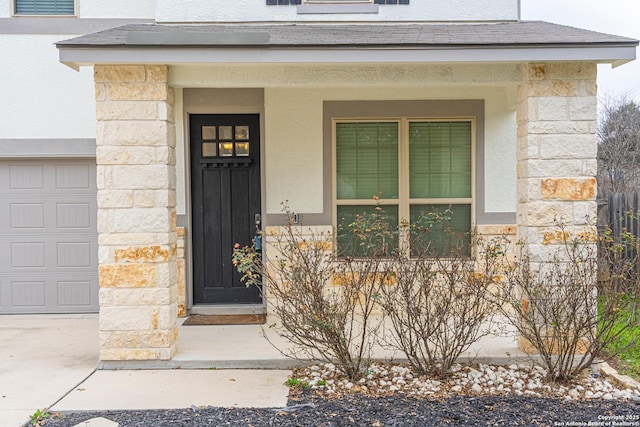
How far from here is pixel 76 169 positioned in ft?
27.4

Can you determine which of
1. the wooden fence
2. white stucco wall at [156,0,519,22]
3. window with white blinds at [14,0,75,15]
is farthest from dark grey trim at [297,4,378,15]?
the wooden fence

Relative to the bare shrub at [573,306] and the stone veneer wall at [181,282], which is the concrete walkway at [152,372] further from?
the stone veneer wall at [181,282]

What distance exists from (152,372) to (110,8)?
506cm

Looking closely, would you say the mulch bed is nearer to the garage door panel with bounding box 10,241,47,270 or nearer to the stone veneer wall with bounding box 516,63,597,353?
the stone veneer wall with bounding box 516,63,597,353

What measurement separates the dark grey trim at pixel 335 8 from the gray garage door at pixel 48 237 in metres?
Answer: 3.61

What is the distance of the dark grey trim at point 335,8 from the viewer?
24.5 ft

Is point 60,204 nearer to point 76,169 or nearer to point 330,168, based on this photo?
point 76,169

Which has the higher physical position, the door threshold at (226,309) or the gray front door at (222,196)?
the gray front door at (222,196)

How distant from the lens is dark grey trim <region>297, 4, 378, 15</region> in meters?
7.48

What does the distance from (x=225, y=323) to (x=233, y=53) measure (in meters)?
3.48

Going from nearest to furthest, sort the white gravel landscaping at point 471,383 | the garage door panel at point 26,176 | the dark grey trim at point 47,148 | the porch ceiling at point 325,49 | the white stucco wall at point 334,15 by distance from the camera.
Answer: the white gravel landscaping at point 471,383 → the porch ceiling at point 325,49 → the white stucco wall at point 334,15 → the dark grey trim at point 47,148 → the garage door panel at point 26,176

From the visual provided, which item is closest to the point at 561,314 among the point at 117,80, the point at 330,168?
the point at 330,168

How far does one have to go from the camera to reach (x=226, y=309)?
8094mm

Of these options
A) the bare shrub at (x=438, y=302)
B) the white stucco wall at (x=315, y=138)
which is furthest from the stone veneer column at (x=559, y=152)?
the white stucco wall at (x=315, y=138)
